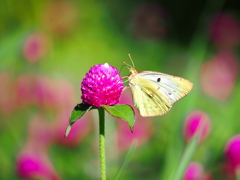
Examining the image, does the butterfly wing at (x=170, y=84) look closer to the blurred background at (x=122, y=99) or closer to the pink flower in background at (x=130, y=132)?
the blurred background at (x=122, y=99)

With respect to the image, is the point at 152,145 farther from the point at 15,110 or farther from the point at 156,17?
the point at 156,17

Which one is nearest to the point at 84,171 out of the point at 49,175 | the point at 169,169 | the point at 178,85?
the point at 49,175

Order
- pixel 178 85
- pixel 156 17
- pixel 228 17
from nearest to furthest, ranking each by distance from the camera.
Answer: pixel 178 85 → pixel 228 17 → pixel 156 17

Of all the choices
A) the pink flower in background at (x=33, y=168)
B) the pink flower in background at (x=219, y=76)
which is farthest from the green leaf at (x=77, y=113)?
the pink flower in background at (x=219, y=76)

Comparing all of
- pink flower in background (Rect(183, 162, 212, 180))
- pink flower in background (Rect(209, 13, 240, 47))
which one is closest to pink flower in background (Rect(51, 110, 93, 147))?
pink flower in background (Rect(183, 162, 212, 180))

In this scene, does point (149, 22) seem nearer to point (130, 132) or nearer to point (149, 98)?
point (130, 132)

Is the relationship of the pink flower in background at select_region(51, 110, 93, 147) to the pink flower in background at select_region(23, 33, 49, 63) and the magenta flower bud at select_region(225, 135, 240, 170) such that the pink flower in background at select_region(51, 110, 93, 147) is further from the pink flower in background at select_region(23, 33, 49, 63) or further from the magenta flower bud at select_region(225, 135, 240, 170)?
the magenta flower bud at select_region(225, 135, 240, 170)
